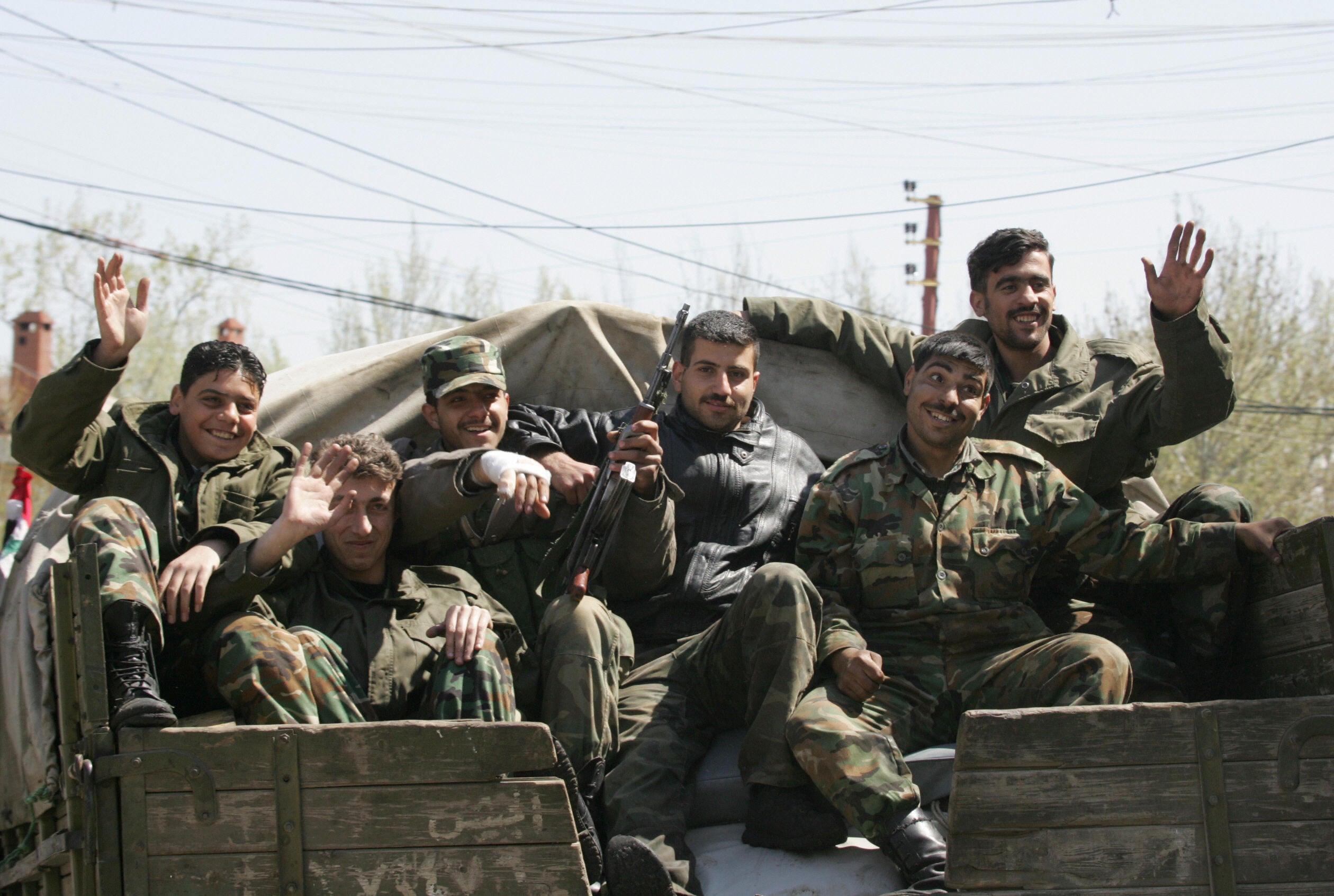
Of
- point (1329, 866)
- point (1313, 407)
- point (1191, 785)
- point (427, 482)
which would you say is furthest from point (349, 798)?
point (1313, 407)

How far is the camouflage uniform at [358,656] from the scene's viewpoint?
3.19 m

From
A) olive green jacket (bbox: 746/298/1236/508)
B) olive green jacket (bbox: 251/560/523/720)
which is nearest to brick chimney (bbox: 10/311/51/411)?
olive green jacket (bbox: 251/560/523/720)

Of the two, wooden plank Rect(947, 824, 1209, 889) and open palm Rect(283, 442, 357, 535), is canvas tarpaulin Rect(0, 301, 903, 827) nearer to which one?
open palm Rect(283, 442, 357, 535)

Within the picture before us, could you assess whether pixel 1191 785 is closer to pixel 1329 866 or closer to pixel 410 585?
pixel 1329 866

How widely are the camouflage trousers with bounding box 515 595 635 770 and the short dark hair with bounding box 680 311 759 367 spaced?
1.10m

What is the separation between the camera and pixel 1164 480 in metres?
20.5

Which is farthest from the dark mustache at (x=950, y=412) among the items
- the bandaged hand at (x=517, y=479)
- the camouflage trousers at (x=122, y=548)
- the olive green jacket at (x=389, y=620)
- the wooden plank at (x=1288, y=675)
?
the camouflage trousers at (x=122, y=548)

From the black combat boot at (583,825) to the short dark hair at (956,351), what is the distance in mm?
1718

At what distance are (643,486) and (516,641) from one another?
2.01 feet

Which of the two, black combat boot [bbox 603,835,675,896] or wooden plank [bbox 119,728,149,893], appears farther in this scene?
black combat boot [bbox 603,835,675,896]

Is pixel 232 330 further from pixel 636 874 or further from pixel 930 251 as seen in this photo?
pixel 636 874

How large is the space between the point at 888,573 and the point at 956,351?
0.70m

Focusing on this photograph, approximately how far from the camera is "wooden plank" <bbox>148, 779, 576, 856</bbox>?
2.74 metres

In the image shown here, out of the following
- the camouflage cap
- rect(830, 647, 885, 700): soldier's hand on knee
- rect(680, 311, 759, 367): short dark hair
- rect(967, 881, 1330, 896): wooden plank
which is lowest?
rect(967, 881, 1330, 896): wooden plank
